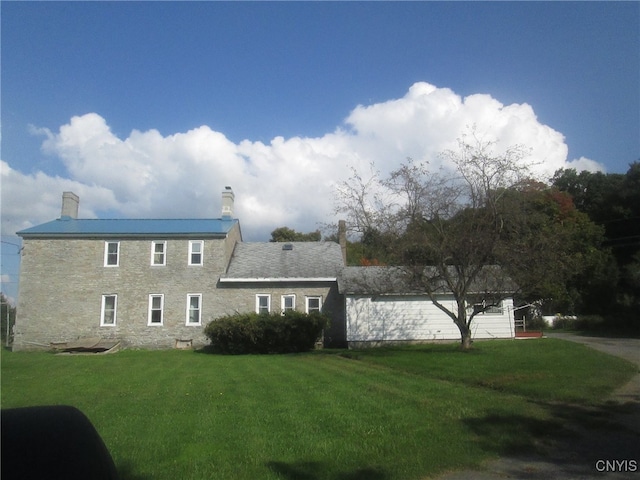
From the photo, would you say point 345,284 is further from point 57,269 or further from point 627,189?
point 627,189

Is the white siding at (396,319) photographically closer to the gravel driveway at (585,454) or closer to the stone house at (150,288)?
the stone house at (150,288)

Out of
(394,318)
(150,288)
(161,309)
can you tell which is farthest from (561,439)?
(150,288)

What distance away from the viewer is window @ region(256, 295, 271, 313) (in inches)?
1136

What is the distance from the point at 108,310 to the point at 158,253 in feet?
13.0

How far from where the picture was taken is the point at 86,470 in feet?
10.0

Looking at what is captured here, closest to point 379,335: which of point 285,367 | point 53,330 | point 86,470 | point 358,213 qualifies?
point 358,213

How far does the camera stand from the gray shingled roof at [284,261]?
2902cm

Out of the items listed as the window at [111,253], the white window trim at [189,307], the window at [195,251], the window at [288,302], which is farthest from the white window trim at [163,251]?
the window at [288,302]

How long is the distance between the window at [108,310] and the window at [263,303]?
7509 millimetres

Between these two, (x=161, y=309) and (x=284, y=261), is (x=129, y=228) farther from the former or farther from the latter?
(x=284, y=261)

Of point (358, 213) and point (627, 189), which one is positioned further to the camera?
point (627, 189)

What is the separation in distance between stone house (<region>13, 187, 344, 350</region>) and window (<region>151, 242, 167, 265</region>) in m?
0.05

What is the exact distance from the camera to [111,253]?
29.3m

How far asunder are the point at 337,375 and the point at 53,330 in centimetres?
1999
